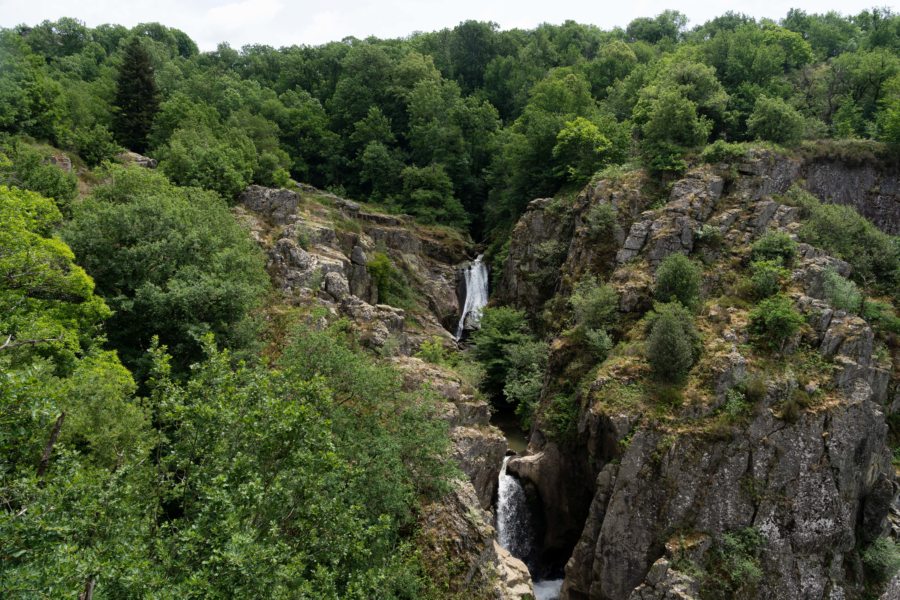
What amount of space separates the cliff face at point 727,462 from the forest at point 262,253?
2.06 m

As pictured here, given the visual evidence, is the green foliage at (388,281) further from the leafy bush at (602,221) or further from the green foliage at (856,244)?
the green foliage at (856,244)

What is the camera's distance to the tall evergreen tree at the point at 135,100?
42469 millimetres

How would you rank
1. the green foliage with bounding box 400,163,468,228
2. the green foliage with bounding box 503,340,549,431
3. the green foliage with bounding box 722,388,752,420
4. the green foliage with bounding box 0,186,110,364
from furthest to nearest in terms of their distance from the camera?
1. the green foliage with bounding box 400,163,468,228
2. the green foliage with bounding box 503,340,549,431
3. the green foliage with bounding box 722,388,752,420
4. the green foliage with bounding box 0,186,110,364

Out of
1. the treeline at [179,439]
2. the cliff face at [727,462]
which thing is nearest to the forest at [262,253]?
the treeline at [179,439]

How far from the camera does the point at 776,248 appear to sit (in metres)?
30.4

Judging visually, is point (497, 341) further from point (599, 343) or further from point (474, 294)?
point (599, 343)

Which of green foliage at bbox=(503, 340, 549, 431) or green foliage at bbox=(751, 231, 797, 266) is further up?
green foliage at bbox=(751, 231, 797, 266)

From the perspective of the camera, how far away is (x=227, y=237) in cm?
2653

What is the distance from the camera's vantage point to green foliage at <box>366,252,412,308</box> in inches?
1545

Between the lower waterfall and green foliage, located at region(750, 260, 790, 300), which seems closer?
the lower waterfall

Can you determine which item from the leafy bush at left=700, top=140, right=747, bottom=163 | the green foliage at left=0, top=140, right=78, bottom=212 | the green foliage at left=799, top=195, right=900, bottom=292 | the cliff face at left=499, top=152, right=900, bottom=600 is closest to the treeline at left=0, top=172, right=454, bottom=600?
the green foliage at left=0, top=140, right=78, bottom=212

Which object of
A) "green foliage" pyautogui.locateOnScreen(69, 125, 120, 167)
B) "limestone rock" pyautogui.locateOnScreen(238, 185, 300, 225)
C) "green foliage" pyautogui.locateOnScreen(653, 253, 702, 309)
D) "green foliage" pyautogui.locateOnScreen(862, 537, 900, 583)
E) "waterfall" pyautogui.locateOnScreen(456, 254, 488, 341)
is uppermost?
"green foliage" pyautogui.locateOnScreen(69, 125, 120, 167)

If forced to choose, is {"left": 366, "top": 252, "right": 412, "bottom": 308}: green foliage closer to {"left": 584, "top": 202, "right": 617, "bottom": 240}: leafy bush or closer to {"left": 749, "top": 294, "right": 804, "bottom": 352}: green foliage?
{"left": 584, "top": 202, "right": 617, "bottom": 240}: leafy bush

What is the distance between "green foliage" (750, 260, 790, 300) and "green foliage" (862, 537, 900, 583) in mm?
12140
